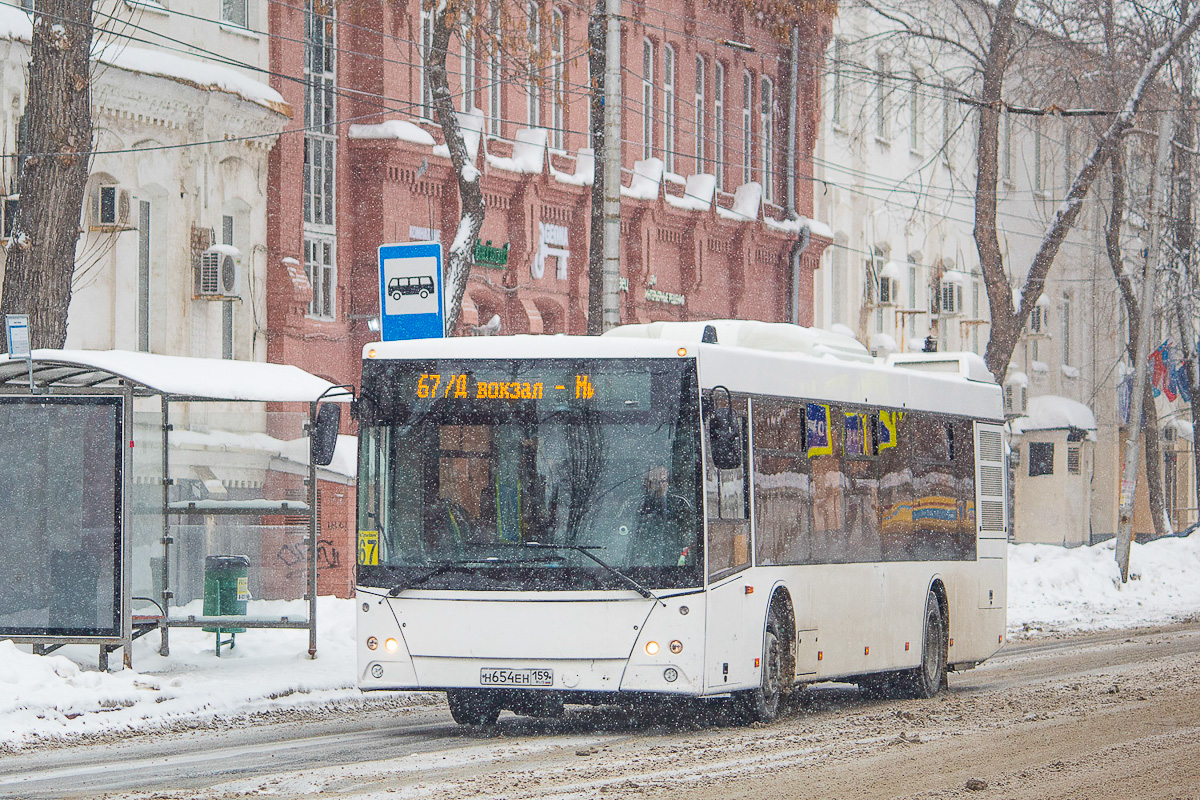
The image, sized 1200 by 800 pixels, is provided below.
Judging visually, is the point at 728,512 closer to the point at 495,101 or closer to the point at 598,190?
the point at 598,190

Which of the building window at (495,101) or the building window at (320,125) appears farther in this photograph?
the building window at (495,101)

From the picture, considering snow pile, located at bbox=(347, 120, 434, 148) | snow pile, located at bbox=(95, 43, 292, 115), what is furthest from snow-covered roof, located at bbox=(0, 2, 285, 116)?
snow pile, located at bbox=(347, 120, 434, 148)

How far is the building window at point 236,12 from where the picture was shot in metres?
28.5

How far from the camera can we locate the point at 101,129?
2594 centimetres

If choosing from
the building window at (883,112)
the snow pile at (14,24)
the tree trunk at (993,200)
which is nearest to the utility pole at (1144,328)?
the tree trunk at (993,200)

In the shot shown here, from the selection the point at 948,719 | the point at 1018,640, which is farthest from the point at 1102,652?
the point at 948,719

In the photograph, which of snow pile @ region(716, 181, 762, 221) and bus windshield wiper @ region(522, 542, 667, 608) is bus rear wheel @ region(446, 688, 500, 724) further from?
snow pile @ region(716, 181, 762, 221)

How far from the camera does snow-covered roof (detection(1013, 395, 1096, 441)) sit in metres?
54.4

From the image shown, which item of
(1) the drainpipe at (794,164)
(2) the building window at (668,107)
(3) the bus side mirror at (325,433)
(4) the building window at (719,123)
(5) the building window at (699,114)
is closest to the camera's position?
(3) the bus side mirror at (325,433)

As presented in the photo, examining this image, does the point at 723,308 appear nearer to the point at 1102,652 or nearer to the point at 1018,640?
the point at 1018,640

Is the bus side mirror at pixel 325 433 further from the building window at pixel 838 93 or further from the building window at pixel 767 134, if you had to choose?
the building window at pixel 838 93

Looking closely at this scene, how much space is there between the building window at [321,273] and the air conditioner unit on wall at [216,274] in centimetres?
290

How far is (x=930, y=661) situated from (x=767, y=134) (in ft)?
85.0

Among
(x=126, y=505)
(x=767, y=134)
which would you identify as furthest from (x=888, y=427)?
Result: (x=767, y=134)
